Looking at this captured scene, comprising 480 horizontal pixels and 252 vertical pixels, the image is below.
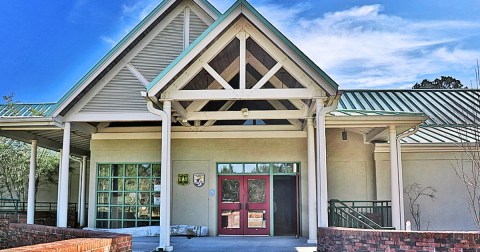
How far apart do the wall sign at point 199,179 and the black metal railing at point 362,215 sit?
4.46 meters

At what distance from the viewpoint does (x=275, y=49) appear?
12266 mm

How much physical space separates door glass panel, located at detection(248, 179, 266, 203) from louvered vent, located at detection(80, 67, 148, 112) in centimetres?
453

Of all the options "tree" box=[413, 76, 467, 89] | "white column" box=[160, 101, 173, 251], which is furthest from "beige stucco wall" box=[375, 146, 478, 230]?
"tree" box=[413, 76, 467, 89]

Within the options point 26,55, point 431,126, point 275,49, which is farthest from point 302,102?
point 26,55

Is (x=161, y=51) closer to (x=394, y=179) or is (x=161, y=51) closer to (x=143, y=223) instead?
(x=143, y=223)

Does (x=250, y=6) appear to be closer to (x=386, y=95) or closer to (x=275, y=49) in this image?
(x=275, y=49)

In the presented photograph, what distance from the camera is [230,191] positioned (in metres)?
16.8

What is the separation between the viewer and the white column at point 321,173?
467 inches

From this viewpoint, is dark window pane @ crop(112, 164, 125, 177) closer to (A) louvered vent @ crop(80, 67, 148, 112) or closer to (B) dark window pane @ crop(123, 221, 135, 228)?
(B) dark window pane @ crop(123, 221, 135, 228)

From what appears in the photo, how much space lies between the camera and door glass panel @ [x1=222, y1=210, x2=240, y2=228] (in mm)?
16594

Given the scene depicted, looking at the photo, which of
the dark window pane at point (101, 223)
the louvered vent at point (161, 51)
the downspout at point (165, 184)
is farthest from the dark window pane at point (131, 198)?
the downspout at point (165, 184)

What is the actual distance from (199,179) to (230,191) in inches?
43.5

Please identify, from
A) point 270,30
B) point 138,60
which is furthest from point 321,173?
point 138,60

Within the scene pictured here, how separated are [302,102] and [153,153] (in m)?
5.66
